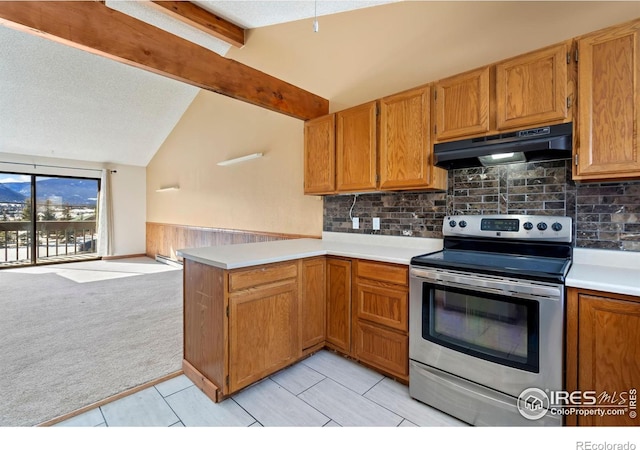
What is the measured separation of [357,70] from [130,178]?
673cm

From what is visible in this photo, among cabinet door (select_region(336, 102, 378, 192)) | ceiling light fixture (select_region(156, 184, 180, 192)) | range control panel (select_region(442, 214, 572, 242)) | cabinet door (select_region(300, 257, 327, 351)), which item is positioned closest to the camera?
range control panel (select_region(442, 214, 572, 242))

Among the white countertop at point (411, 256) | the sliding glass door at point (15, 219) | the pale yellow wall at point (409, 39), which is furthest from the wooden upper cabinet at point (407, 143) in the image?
the sliding glass door at point (15, 219)

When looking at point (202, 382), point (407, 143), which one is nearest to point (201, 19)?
point (407, 143)

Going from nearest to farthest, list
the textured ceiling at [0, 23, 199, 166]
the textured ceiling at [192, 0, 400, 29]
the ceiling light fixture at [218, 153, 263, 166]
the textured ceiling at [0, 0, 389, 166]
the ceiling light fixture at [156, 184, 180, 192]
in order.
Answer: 1. the textured ceiling at [192, 0, 400, 29]
2. the textured ceiling at [0, 0, 389, 166]
3. the textured ceiling at [0, 23, 199, 166]
4. the ceiling light fixture at [218, 153, 263, 166]
5. the ceiling light fixture at [156, 184, 180, 192]

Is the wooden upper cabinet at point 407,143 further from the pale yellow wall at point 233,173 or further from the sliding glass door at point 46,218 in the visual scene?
the sliding glass door at point 46,218

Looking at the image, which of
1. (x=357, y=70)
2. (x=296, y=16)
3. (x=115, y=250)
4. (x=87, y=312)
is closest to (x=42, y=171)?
(x=115, y=250)

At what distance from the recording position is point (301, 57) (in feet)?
10.9

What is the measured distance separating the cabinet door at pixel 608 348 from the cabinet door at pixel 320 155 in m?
1.96

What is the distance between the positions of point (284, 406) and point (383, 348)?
2.54 ft

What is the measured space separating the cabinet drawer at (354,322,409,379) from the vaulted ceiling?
2051 mm

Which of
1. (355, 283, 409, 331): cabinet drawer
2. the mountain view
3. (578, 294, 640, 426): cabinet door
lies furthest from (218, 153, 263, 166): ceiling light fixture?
the mountain view

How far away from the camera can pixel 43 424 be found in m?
1.68

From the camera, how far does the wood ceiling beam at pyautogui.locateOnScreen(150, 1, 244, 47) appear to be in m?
3.19

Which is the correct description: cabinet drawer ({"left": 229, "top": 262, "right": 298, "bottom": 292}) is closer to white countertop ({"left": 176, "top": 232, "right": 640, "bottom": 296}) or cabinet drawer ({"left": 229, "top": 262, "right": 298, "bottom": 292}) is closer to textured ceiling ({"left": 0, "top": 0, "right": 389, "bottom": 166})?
white countertop ({"left": 176, "top": 232, "right": 640, "bottom": 296})
